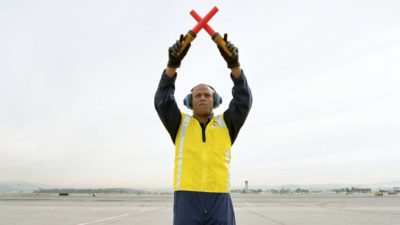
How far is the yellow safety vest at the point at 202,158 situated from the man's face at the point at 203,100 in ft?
0.32

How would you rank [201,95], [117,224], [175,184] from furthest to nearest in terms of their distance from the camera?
1. [117,224]
2. [201,95]
3. [175,184]

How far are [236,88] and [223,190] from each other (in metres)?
0.89

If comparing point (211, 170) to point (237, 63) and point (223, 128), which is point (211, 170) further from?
point (237, 63)

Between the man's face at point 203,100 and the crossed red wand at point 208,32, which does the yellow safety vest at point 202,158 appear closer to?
the man's face at point 203,100

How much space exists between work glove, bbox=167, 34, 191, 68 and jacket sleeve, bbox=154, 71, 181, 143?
0.42ft

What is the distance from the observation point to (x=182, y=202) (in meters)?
2.76

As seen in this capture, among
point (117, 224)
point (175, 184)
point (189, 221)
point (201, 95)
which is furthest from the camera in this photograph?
point (117, 224)

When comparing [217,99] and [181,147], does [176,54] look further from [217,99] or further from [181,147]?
[181,147]

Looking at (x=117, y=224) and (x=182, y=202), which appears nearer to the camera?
(x=182, y=202)

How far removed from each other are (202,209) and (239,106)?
0.94 meters

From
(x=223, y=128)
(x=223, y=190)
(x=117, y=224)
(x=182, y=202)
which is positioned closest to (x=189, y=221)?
(x=182, y=202)

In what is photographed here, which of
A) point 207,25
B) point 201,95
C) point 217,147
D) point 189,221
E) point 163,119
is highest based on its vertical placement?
point 207,25

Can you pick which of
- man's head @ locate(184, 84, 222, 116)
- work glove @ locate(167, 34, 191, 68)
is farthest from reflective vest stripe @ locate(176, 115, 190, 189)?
work glove @ locate(167, 34, 191, 68)

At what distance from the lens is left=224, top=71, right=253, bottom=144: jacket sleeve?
3.10m
